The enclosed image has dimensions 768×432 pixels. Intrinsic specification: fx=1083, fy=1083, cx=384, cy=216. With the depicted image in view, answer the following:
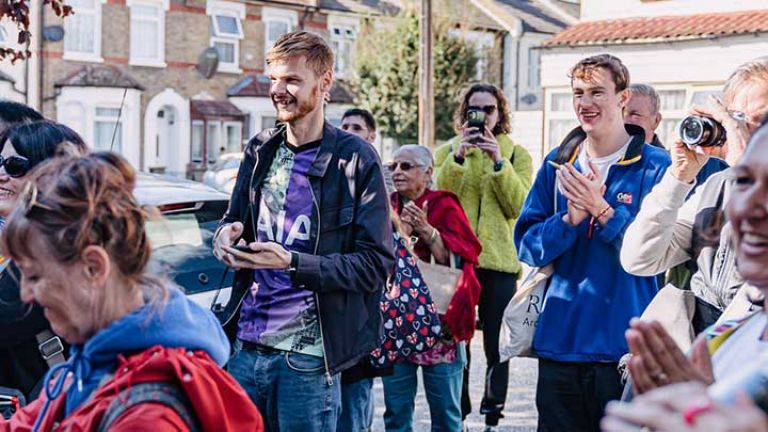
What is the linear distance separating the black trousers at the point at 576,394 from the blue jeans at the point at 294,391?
88cm

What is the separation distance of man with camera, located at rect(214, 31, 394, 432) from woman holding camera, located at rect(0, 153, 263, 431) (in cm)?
135

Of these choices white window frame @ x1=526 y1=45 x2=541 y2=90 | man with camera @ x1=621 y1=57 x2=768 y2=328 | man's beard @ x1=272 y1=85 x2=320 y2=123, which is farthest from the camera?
white window frame @ x1=526 y1=45 x2=541 y2=90

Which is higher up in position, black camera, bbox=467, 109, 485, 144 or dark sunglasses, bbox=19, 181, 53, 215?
black camera, bbox=467, 109, 485, 144

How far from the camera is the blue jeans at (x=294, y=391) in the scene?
3.86 m

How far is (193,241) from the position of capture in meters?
5.45

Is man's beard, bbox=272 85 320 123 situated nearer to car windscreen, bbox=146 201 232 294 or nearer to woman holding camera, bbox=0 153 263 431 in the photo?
car windscreen, bbox=146 201 232 294

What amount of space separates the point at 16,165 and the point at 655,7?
1824cm

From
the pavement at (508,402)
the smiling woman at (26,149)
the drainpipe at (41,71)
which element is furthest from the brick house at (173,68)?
the smiling woman at (26,149)

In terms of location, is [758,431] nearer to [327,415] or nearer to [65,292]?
[65,292]

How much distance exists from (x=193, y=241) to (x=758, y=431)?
4374 mm

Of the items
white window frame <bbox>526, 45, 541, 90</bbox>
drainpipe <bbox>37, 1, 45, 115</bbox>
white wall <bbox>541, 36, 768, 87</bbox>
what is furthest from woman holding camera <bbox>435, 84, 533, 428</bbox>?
white window frame <bbox>526, 45, 541, 90</bbox>

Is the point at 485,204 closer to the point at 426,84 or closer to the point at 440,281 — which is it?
the point at 440,281

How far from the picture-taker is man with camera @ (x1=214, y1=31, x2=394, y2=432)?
387cm

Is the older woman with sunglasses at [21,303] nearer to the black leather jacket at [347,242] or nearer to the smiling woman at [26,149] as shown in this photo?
the smiling woman at [26,149]
